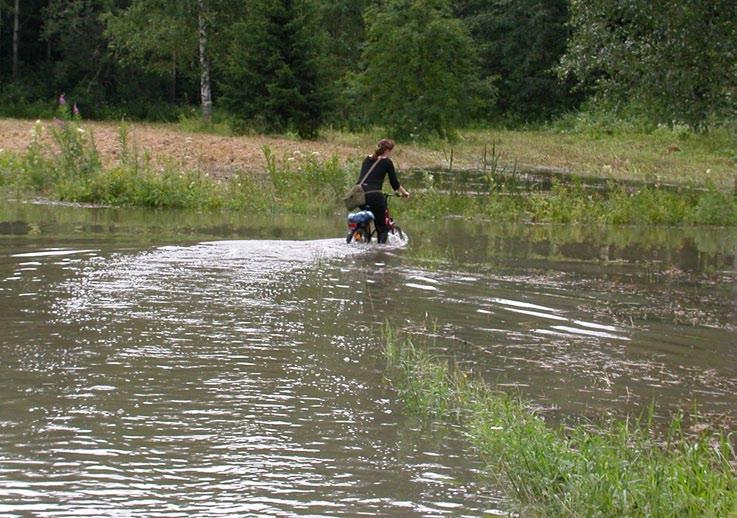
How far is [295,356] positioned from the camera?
9.83m

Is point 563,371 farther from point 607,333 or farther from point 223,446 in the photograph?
point 223,446

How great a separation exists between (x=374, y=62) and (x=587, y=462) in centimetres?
4155

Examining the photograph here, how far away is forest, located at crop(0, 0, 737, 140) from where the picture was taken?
23.2m

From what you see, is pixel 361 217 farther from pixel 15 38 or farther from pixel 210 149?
pixel 15 38

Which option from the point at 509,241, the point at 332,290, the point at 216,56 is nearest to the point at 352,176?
the point at 509,241

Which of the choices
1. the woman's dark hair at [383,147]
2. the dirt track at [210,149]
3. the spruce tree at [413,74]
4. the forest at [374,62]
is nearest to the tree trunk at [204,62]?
the forest at [374,62]

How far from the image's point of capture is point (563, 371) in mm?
9531

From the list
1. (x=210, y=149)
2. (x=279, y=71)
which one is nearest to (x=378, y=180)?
(x=210, y=149)

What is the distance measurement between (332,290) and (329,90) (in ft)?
90.2

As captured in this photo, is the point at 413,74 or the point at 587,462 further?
the point at 413,74

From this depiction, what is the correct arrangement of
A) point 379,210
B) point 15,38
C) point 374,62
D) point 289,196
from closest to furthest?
point 379,210
point 289,196
point 374,62
point 15,38

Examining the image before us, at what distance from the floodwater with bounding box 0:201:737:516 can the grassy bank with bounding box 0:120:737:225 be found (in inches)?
183

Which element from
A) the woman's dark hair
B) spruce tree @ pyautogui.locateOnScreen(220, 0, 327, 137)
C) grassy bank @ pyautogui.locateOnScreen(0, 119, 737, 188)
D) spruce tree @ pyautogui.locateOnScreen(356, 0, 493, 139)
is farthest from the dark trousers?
spruce tree @ pyautogui.locateOnScreen(356, 0, 493, 139)

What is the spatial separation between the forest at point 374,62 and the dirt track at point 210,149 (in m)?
3.45
